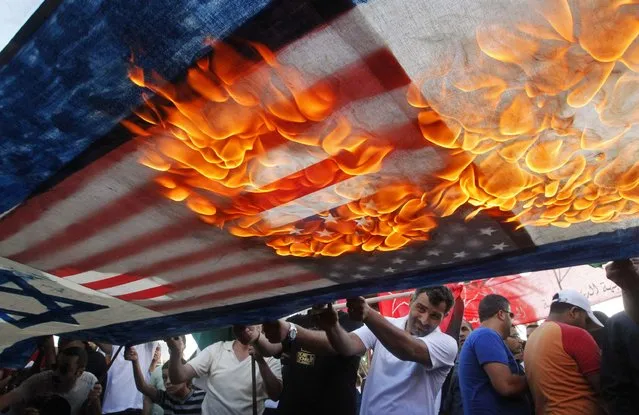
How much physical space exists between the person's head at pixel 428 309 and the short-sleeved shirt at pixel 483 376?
252 millimetres

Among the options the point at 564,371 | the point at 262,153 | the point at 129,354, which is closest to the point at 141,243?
the point at 262,153

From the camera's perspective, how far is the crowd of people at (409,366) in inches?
94.3

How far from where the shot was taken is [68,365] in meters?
3.61

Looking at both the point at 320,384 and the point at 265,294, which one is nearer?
the point at 265,294

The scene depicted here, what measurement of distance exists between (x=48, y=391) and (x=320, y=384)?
215 cm

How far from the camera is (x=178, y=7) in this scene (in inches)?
39.9

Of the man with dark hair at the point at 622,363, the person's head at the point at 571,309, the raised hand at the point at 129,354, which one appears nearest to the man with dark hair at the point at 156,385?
the raised hand at the point at 129,354

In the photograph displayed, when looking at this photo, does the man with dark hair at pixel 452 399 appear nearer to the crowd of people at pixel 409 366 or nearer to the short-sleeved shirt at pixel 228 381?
the crowd of people at pixel 409 366

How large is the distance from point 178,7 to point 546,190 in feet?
3.72

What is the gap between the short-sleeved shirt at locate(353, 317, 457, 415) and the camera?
264 cm

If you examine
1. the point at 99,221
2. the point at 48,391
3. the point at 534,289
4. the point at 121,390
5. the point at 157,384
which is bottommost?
the point at 48,391

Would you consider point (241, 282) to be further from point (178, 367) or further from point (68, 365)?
point (68, 365)

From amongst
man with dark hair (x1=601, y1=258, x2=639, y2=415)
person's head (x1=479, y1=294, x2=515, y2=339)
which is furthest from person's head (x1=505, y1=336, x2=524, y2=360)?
man with dark hair (x1=601, y1=258, x2=639, y2=415)

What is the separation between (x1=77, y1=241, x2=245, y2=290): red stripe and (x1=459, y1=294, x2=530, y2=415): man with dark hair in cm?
166
